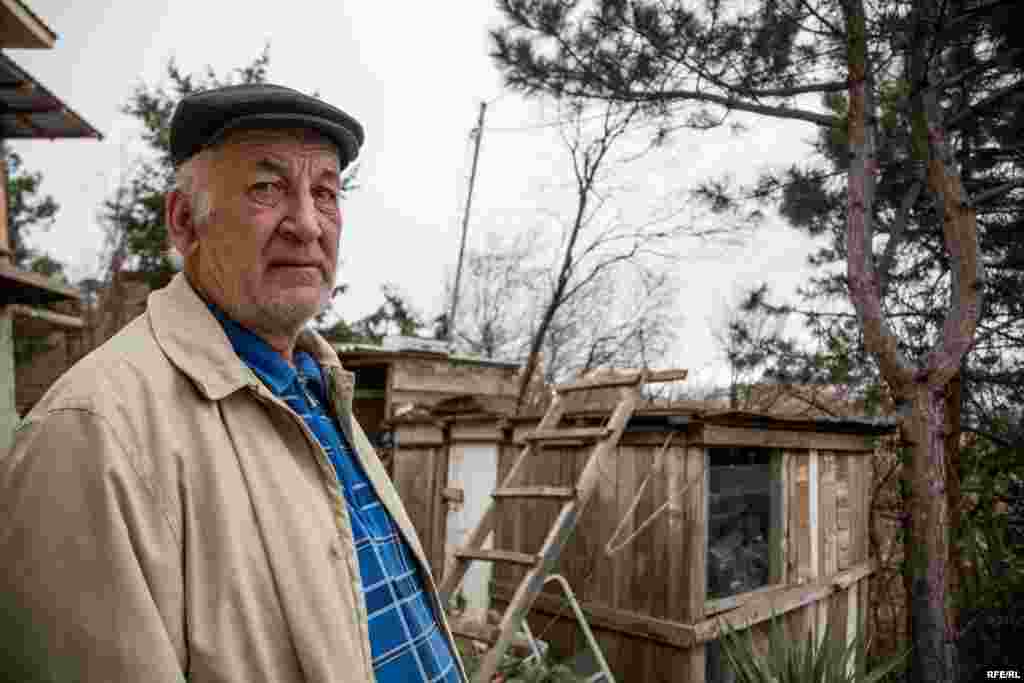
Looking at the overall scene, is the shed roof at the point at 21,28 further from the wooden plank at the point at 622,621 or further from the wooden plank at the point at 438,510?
the wooden plank at the point at 622,621

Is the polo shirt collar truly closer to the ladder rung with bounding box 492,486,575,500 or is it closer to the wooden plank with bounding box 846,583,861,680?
the ladder rung with bounding box 492,486,575,500

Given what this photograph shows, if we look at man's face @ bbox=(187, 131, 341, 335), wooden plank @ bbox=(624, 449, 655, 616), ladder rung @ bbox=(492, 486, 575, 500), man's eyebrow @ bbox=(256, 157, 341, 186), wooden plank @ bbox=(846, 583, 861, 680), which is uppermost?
man's eyebrow @ bbox=(256, 157, 341, 186)

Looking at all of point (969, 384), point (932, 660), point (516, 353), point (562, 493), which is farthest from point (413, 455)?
point (516, 353)

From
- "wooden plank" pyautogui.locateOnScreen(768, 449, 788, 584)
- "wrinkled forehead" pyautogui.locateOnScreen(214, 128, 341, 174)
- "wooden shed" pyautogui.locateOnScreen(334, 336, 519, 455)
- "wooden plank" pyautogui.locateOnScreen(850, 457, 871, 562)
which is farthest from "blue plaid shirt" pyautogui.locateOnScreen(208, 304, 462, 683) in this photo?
"wooden plank" pyautogui.locateOnScreen(850, 457, 871, 562)

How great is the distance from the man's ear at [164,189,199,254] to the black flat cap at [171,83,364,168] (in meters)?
0.08

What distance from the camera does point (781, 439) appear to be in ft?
19.5

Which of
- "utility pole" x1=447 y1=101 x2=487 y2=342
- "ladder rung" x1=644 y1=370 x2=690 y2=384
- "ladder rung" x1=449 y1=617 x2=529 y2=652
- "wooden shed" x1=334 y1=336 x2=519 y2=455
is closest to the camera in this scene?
"ladder rung" x1=449 y1=617 x2=529 y2=652

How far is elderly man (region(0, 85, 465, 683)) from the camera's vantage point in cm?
91

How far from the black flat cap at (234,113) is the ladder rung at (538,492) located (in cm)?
286

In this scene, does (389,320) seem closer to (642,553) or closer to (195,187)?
(642,553)

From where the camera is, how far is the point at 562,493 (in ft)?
13.0

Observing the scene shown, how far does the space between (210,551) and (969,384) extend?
7.56 metres

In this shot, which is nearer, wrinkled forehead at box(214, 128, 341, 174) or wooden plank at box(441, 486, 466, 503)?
wrinkled forehead at box(214, 128, 341, 174)

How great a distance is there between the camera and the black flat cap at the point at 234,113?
141 centimetres
